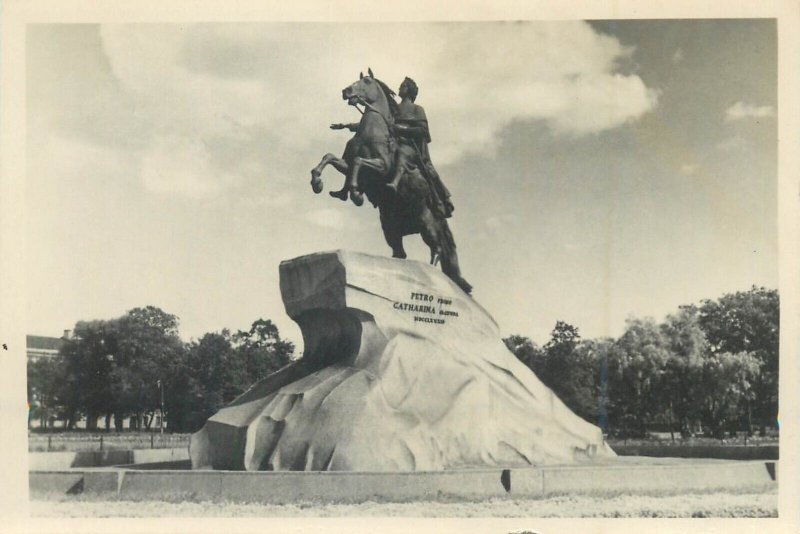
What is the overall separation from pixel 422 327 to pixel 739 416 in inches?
981

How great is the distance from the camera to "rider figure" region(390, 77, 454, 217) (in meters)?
19.7

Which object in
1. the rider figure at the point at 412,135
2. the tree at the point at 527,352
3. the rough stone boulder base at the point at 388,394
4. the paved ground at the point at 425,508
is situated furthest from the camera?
the tree at the point at 527,352

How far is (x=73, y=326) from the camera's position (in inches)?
1832

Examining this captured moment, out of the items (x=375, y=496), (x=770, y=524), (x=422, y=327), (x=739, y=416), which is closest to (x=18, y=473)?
(x=375, y=496)

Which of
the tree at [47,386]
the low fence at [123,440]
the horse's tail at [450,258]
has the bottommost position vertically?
the low fence at [123,440]

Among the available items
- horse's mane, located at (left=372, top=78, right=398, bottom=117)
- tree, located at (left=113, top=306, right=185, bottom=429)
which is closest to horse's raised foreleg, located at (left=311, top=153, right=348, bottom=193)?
horse's mane, located at (left=372, top=78, right=398, bottom=117)

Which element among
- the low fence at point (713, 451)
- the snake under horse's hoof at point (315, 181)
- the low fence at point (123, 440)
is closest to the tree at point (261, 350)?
the low fence at point (123, 440)

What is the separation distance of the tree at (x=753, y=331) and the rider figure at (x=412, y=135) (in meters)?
22.1

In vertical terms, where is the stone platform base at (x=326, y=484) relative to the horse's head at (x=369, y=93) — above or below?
below

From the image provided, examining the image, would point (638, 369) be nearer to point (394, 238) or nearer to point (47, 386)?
point (394, 238)

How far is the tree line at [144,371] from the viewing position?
45.6 meters

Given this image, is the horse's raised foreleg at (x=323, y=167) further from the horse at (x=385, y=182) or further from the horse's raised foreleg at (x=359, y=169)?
the horse's raised foreleg at (x=359, y=169)

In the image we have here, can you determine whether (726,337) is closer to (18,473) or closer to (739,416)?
(739,416)

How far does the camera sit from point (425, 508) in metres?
14.4
